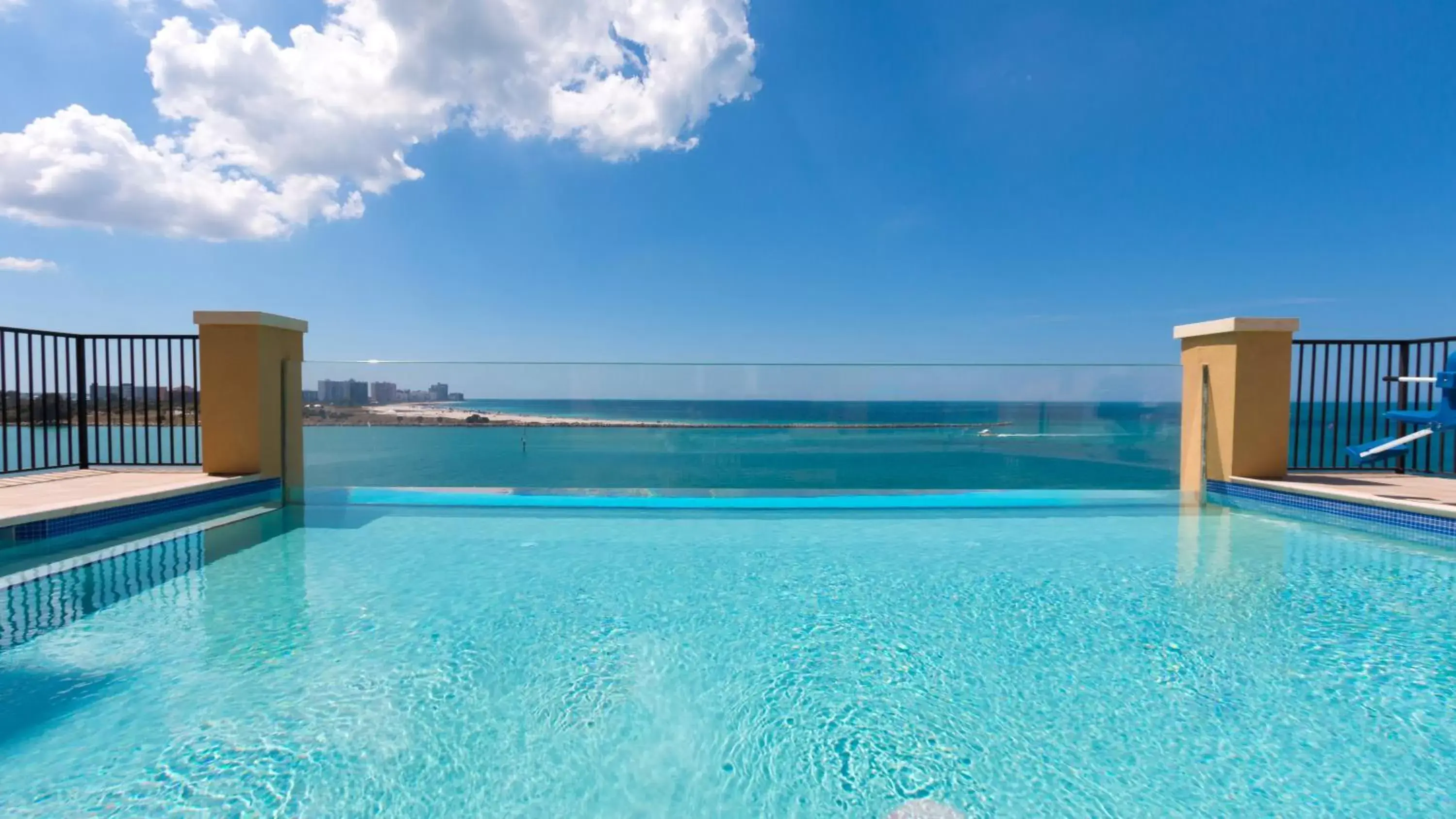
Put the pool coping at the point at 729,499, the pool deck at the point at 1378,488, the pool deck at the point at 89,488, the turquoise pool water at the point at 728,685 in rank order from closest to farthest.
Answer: the turquoise pool water at the point at 728,685
the pool deck at the point at 89,488
the pool deck at the point at 1378,488
the pool coping at the point at 729,499

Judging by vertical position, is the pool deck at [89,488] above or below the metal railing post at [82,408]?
below

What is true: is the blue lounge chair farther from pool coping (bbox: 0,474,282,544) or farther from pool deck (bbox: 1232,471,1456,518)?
pool coping (bbox: 0,474,282,544)

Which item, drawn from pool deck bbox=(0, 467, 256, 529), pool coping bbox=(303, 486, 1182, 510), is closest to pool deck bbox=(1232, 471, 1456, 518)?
pool coping bbox=(303, 486, 1182, 510)

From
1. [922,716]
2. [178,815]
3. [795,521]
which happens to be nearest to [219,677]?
[178,815]

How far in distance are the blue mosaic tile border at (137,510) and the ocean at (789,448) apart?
79 cm

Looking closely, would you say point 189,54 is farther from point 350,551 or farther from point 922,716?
point 922,716

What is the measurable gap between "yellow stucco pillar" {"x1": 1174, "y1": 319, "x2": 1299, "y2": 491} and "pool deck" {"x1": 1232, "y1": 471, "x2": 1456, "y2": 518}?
0.18 metres

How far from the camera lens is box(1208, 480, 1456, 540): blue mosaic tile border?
3.95m

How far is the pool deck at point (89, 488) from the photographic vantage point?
350 centimetres

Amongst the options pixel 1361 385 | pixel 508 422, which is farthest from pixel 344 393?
pixel 1361 385

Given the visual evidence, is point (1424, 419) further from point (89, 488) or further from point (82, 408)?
point (82, 408)

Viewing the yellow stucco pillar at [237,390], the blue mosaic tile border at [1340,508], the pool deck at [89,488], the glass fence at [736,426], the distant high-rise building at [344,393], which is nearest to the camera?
the pool deck at [89,488]

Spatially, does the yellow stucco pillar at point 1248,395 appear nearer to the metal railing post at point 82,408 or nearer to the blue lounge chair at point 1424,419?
the blue lounge chair at point 1424,419

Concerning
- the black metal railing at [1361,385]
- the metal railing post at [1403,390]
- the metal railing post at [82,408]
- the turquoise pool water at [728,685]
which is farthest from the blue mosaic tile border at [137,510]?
the metal railing post at [1403,390]
